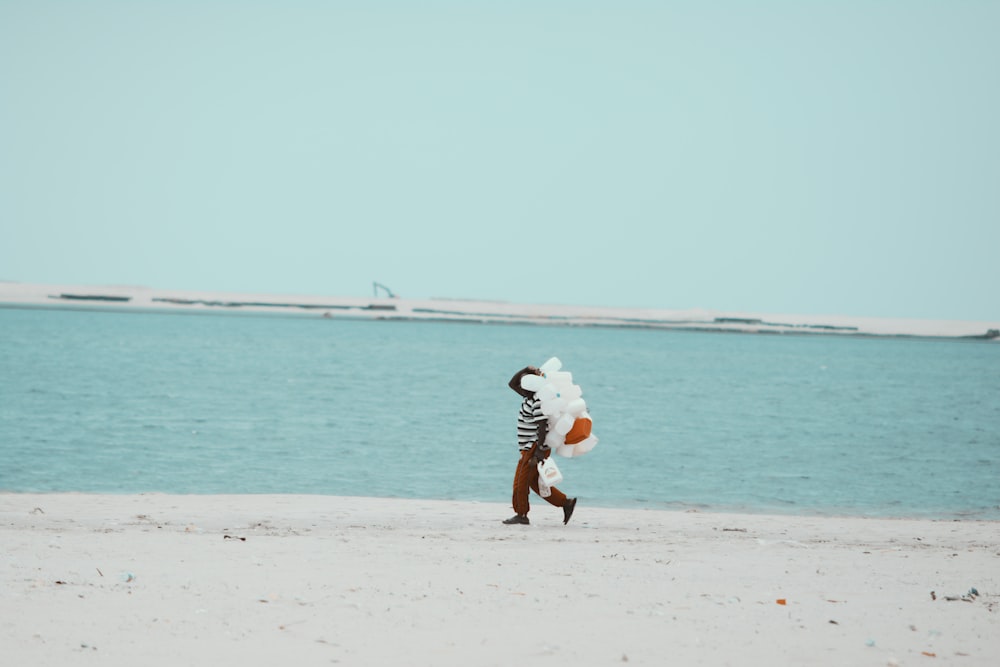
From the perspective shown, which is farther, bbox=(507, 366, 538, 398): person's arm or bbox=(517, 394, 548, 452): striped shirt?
bbox=(517, 394, 548, 452): striped shirt

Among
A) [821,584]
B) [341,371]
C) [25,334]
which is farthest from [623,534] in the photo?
[25,334]

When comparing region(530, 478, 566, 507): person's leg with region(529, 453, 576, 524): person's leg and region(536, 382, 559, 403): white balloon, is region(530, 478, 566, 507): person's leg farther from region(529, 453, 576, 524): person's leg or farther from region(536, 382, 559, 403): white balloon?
region(536, 382, 559, 403): white balloon

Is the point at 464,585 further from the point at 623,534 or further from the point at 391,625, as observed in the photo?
the point at 623,534

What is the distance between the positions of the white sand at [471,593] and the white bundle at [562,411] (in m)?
0.98

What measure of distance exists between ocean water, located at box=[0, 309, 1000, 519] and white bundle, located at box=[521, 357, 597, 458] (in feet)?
10.2

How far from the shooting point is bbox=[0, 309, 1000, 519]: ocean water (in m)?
18.6

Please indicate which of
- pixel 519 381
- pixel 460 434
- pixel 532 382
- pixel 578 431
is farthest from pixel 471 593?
pixel 460 434

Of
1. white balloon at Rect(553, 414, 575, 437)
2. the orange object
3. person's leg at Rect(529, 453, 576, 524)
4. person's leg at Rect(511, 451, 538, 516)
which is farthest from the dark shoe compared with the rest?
white balloon at Rect(553, 414, 575, 437)

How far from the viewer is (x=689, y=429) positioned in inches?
1243

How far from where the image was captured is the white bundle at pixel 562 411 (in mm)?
12297

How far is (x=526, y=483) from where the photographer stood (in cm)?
1247

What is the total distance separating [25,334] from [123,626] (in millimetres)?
78766

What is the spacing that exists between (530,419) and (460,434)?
1552cm

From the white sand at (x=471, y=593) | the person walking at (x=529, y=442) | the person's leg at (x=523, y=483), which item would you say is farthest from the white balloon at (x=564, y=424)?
the white sand at (x=471, y=593)
